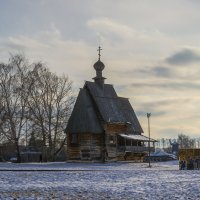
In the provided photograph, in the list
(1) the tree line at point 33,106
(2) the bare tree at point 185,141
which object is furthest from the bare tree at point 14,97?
(2) the bare tree at point 185,141

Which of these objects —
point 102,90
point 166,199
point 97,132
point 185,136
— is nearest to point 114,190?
point 166,199

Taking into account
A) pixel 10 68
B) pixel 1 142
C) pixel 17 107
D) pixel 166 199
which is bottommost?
pixel 166 199

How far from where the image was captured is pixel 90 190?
19188 millimetres

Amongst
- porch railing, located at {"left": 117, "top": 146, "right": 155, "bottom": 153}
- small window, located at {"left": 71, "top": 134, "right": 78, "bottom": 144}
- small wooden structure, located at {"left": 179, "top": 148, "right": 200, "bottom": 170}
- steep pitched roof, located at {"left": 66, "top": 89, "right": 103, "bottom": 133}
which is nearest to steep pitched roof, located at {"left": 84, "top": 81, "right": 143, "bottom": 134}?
steep pitched roof, located at {"left": 66, "top": 89, "right": 103, "bottom": 133}

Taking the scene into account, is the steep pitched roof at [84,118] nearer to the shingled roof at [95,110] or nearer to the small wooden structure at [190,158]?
the shingled roof at [95,110]

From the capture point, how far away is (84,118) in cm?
5788

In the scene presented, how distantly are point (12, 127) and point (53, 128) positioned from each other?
7541mm

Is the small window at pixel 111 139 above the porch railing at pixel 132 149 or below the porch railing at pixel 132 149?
above

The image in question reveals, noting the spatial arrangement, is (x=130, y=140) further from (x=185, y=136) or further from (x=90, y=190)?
(x=185, y=136)

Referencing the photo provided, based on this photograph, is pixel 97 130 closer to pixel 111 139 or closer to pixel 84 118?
pixel 84 118

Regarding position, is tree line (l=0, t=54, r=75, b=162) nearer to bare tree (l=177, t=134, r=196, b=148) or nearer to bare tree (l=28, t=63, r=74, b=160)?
bare tree (l=28, t=63, r=74, b=160)

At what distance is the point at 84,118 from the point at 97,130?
2194 millimetres

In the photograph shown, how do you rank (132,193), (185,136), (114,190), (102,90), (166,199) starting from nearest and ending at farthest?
(166,199) < (132,193) < (114,190) < (102,90) < (185,136)

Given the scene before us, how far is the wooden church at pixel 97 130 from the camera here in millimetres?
58031
